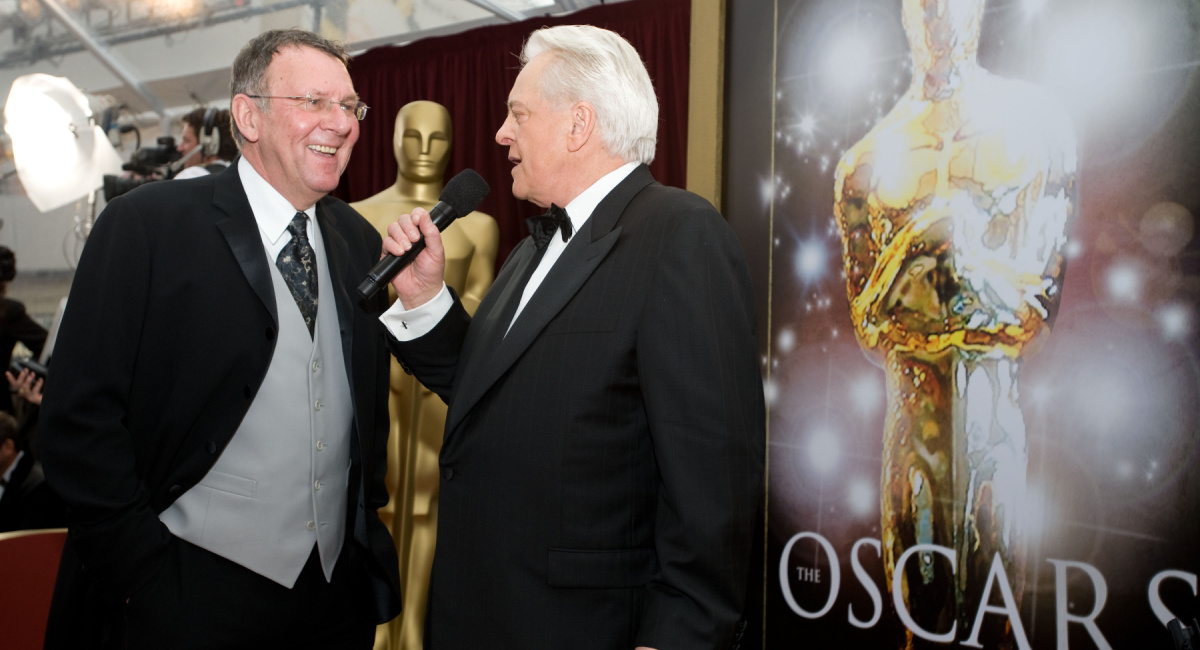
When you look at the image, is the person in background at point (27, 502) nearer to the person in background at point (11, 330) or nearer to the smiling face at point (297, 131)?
the person in background at point (11, 330)

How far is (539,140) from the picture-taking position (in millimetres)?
1600

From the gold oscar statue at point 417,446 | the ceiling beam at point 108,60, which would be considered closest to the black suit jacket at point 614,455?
the gold oscar statue at point 417,446

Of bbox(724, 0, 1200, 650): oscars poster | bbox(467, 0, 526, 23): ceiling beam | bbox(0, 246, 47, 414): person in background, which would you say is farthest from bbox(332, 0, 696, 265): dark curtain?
bbox(0, 246, 47, 414): person in background

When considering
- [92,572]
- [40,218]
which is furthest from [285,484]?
[40,218]

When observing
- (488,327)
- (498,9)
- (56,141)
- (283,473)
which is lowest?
(283,473)

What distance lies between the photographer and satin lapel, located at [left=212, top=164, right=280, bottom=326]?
1.58m

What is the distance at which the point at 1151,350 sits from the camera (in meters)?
2.09

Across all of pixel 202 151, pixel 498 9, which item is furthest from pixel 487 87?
pixel 202 151

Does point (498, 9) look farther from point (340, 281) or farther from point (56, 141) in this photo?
point (340, 281)

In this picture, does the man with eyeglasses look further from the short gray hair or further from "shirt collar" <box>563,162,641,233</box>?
"shirt collar" <box>563,162,641,233</box>

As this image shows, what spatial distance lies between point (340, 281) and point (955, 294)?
1534mm

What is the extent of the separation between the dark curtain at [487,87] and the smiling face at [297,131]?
183 centimetres

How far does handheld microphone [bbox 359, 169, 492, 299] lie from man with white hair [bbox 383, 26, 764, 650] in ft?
0.65

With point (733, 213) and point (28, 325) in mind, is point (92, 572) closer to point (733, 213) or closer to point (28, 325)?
point (733, 213)
